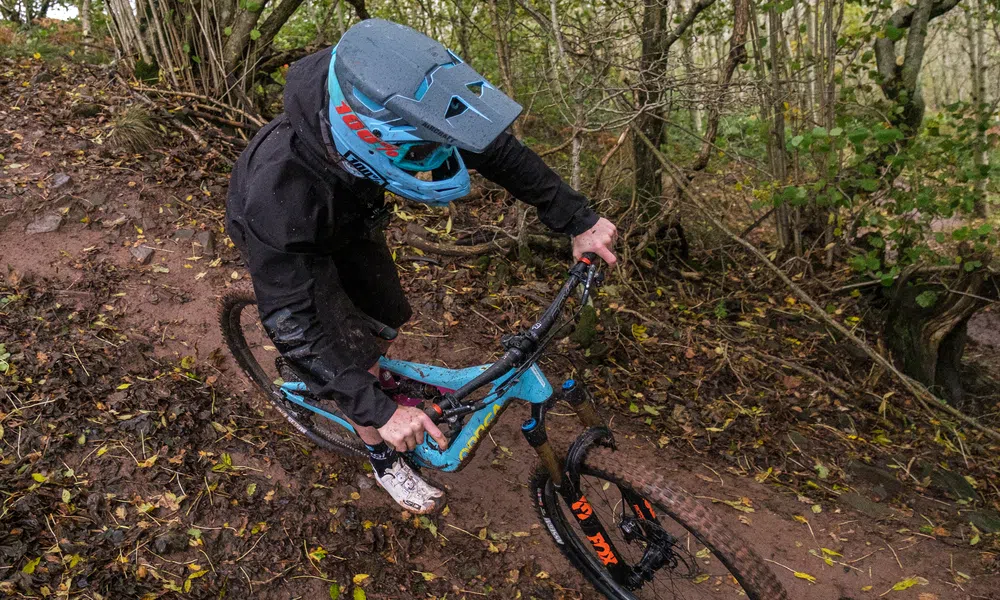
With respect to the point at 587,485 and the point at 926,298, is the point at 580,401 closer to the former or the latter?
the point at 587,485

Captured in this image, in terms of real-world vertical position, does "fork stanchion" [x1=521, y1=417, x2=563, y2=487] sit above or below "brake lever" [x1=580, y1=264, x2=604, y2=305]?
below

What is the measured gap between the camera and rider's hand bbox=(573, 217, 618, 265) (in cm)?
280

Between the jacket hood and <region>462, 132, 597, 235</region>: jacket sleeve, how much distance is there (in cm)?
72

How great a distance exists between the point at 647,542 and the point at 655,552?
5 centimetres

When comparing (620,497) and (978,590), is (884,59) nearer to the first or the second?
(978,590)

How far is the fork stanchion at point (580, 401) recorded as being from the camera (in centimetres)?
274

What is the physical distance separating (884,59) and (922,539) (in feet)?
15.3

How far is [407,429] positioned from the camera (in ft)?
7.75

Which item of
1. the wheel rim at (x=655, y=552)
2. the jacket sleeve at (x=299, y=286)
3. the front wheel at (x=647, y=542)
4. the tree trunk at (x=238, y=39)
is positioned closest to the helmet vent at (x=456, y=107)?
the jacket sleeve at (x=299, y=286)

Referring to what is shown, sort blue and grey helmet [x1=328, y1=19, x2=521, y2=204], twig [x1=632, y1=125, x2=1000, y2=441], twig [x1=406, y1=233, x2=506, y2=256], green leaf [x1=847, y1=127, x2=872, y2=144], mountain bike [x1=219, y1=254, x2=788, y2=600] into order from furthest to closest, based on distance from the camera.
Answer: twig [x1=406, y1=233, x2=506, y2=256] → twig [x1=632, y1=125, x2=1000, y2=441] → green leaf [x1=847, y1=127, x2=872, y2=144] → mountain bike [x1=219, y1=254, x2=788, y2=600] → blue and grey helmet [x1=328, y1=19, x2=521, y2=204]

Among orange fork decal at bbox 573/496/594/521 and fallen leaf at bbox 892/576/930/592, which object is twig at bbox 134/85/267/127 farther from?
fallen leaf at bbox 892/576/930/592

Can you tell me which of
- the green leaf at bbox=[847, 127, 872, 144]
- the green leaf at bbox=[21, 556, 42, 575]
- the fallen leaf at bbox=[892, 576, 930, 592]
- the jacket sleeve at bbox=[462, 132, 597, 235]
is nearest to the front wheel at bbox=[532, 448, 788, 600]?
the jacket sleeve at bbox=[462, 132, 597, 235]

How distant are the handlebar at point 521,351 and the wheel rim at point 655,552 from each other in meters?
0.73

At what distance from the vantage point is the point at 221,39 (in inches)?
253
